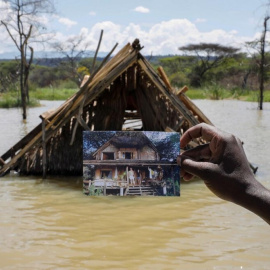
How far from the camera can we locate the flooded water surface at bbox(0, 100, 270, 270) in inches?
197

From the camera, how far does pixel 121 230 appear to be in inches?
232

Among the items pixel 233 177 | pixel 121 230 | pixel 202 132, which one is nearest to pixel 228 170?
pixel 233 177

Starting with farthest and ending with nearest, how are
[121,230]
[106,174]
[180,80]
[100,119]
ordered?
[180,80] < [100,119] < [121,230] < [106,174]

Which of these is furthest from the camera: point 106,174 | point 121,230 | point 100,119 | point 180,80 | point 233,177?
point 180,80

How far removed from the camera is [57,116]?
809 centimetres

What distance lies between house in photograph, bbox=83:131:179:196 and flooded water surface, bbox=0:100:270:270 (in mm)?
2430

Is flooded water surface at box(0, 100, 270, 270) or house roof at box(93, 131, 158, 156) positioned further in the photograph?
flooded water surface at box(0, 100, 270, 270)

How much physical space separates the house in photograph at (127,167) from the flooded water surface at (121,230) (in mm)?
2430

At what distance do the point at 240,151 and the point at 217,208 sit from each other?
17.9ft

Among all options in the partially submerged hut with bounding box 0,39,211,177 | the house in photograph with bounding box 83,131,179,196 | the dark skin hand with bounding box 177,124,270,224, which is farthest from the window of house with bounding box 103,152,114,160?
the partially submerged hut with bounding box 0,39,211,177

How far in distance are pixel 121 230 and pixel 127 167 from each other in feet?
11.4

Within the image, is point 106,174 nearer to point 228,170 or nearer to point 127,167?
point 127,167

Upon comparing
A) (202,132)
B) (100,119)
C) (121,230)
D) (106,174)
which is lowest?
(121,230)

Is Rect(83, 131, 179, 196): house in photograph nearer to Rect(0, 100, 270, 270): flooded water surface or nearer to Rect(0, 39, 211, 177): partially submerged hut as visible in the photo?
Rect(0, 100, 270, 270): flooded water surface
